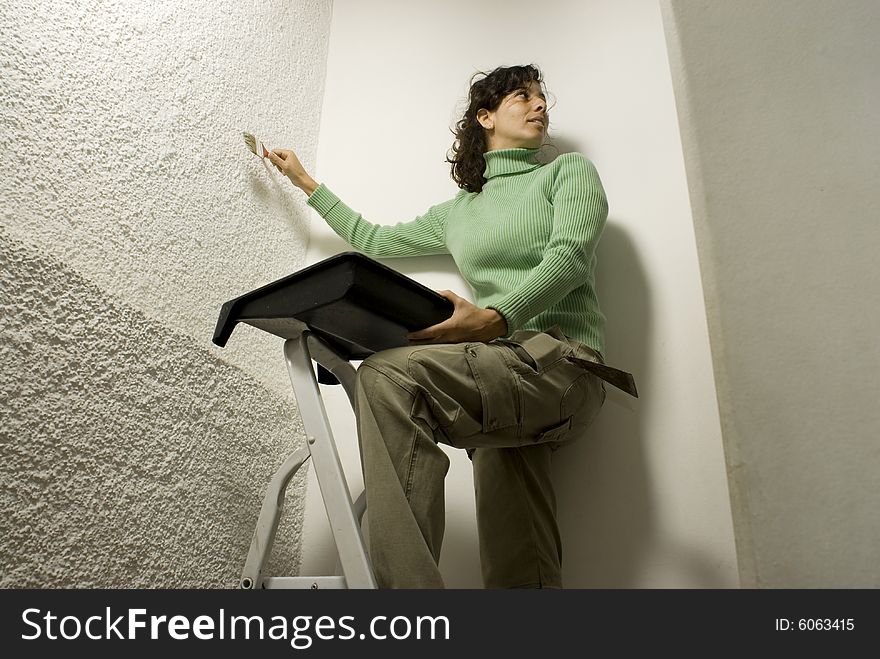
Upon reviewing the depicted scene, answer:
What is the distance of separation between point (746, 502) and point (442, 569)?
91 centimetres

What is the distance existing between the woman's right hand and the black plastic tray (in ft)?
2.24

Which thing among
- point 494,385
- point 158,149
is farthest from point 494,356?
point 158,149

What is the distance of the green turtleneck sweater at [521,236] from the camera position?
3.69 ft

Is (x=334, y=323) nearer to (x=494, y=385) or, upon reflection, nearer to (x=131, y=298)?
(x=494, y=385)

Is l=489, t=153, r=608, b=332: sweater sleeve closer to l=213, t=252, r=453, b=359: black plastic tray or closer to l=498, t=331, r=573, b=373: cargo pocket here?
l=498, t=331, r=573, b=373: cargo pocket

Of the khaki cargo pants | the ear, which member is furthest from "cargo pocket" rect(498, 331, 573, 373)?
the ear

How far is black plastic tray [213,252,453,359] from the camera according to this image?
0.84 metres

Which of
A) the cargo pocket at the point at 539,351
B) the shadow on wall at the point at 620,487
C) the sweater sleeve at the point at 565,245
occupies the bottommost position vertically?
the shadow on wall at the point at 620,487

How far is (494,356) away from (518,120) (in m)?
0.72

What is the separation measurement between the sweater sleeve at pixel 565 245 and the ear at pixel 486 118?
26 cm

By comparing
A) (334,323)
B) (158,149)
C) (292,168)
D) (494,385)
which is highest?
(292,168)

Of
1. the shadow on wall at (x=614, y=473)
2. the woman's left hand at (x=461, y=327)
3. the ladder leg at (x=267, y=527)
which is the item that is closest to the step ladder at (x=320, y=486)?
the ladder leg at (x=267, y=527)

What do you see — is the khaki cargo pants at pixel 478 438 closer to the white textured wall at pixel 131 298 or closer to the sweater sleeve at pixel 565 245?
the sweater sleeve at pixel 565 245

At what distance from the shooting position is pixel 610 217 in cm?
150
